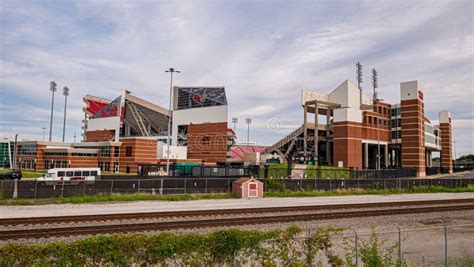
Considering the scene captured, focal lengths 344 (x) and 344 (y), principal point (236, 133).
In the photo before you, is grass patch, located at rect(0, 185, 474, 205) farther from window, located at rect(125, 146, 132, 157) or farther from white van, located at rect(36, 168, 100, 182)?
window, located at rect(125, 146, 132, 157)

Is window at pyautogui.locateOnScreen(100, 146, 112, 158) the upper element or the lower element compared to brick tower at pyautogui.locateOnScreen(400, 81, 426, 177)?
lower

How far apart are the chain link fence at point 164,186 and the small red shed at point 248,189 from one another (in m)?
2.66

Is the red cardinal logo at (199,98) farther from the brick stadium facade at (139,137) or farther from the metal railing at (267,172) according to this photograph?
the metal railing at (267,172)

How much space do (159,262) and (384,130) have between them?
8731cm

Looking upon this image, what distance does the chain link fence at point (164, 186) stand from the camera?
2805 cm

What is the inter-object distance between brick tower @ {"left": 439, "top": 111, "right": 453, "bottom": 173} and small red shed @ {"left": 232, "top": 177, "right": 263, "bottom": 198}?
98622 millimetres

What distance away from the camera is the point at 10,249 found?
27.5 ft

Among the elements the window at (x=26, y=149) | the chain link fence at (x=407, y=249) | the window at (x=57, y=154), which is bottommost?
the chain link fence at (x=407, y=249)

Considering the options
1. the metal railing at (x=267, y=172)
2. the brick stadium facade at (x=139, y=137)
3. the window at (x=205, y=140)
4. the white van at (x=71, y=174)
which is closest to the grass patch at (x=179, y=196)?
the metal railing at (x=267, y=172)

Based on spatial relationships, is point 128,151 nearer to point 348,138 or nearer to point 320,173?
point 320,173

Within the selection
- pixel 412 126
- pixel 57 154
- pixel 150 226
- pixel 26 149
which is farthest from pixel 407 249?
pixel 26 149

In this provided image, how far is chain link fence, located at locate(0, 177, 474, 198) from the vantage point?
92.0 ft

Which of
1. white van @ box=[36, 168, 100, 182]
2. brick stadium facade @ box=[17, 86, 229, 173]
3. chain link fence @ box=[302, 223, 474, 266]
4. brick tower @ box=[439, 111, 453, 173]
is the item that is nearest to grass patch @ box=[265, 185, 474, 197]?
chain link fence @ box=[302, 223, 474, 266]

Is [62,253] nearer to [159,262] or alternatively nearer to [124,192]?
[159,262]
